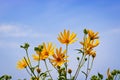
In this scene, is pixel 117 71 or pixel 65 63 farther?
pixel 117 71

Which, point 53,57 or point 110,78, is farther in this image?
point 110,78

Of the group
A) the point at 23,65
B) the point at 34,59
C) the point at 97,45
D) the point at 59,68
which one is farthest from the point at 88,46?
the point at 23,65

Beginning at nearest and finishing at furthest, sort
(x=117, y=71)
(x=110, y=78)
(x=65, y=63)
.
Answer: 1. (x=65, y=63)
2. (x=110, y=78)
3. (x=117, y=71)

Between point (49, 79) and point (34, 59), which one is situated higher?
point (34, 59)

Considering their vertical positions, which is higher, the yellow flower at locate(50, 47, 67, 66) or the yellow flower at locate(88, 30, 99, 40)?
the yellow flower at locate(88, 30, 99, 40)

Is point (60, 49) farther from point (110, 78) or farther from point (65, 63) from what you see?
point (110, 78)

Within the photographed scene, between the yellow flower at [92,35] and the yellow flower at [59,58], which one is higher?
the yellow flower at [92,35]

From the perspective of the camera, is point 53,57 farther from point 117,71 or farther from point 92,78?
point 117,71

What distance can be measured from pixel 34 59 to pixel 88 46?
0.88 metres

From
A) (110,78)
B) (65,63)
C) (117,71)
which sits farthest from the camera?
(117,71)

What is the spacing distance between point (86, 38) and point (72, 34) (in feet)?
1.35

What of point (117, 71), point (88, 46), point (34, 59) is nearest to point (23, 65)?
point (34, 59)

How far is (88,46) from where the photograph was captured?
4633 mm

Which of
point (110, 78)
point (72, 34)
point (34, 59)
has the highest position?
point (72, 34)
